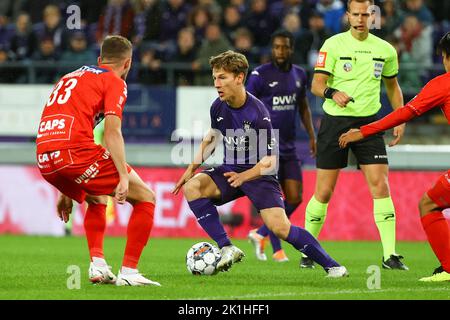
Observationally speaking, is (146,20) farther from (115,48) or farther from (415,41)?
(115,48)

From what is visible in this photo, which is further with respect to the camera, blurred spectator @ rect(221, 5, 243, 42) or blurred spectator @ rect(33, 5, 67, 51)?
blurred spectator @ rect(221, 5, 243, 42)

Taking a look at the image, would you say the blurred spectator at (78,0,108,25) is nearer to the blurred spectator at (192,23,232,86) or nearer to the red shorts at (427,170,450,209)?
the blurred spectator at (192,23,232,86)

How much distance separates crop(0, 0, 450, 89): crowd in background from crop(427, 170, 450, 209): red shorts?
7.19m

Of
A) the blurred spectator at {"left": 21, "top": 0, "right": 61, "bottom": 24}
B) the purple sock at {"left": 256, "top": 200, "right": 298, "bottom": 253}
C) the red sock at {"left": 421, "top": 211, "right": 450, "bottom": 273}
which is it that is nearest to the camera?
the red sock at {"left": 421, "top": 211, "right": 450, "bottom": 273}

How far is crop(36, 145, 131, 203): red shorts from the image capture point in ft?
24.3

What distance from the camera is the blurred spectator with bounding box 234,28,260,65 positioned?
15727 mm

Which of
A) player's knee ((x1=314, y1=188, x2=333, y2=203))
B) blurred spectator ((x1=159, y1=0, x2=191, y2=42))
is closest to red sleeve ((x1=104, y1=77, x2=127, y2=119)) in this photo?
player's knee ((x1=314, y1=188, x2=333, y2=203))

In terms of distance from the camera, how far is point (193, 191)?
8.56 meters

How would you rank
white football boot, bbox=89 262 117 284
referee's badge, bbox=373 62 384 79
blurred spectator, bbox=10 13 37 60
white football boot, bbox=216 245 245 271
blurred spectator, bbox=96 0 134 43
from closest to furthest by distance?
1. white football boot, bbox=89 262 117 284
2. white football boot, bbox=216 245 245 271
3. referee's badge, bbox=373 62 384 79
4. blurred spectator, bbox=96 0 134 43
5. blurred spectator, bbox=10 13 37 60

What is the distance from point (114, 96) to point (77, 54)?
8.67 m

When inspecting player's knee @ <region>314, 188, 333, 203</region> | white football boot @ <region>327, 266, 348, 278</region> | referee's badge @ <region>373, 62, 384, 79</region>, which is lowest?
white football boot @ <region>327, 266, 348, 278</region>

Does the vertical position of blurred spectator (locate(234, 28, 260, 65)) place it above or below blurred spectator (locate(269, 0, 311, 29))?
below

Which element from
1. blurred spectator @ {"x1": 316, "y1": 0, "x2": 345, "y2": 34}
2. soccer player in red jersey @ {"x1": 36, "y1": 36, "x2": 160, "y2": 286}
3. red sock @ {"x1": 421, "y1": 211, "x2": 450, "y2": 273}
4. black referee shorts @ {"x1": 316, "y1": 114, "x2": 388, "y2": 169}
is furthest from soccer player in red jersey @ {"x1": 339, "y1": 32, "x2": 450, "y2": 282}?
blurred spectator @ {"x1": 316, "y1": 0, "x2": 345, "y2": 34}

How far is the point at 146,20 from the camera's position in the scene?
16406 mm
